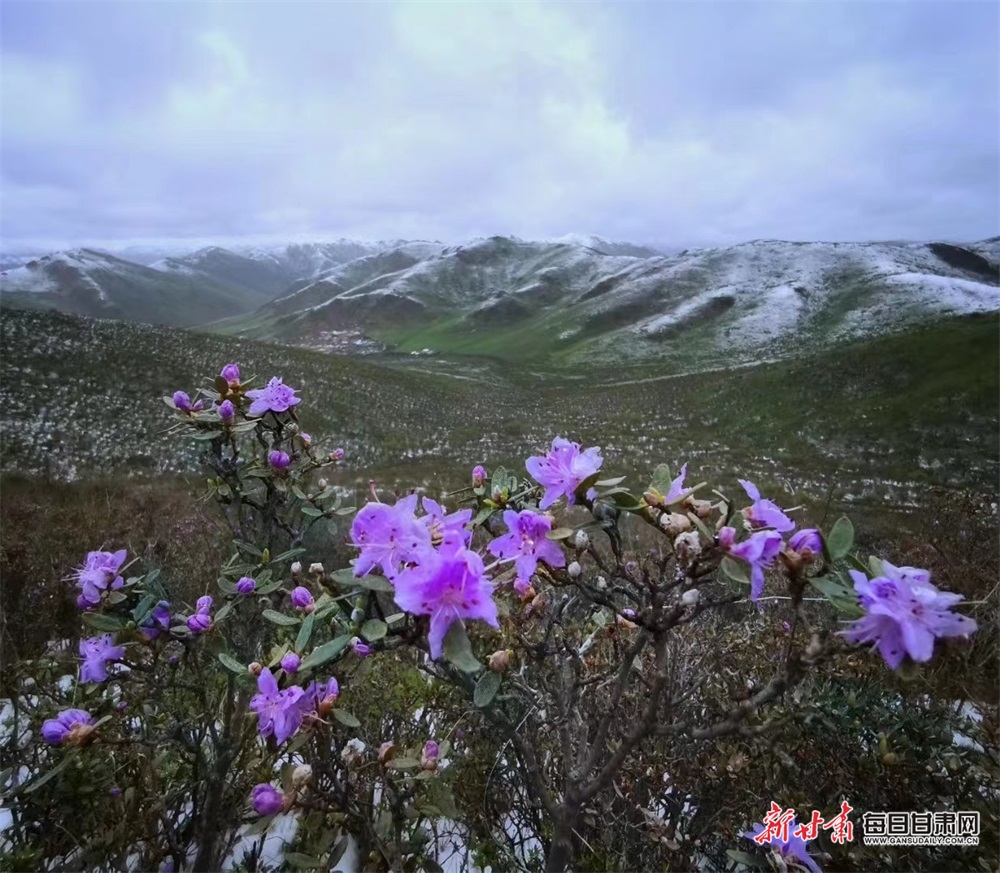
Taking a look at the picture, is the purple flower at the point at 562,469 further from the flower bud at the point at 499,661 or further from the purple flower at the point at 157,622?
the purple flower at the point at 157,622

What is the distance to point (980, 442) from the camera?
22219 millimetres

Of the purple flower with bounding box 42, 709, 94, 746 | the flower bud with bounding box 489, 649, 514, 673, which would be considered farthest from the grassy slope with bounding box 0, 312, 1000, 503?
the purple flower with bounding box 42, 709, 94, 746

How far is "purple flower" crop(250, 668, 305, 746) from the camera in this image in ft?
5.01

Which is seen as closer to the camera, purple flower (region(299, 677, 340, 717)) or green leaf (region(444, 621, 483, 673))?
green leaf (region(444, 621, 483, 673))

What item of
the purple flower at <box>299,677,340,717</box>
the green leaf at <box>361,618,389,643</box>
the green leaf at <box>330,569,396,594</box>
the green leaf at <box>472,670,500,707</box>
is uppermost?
the green leaf at <box>330,569,396,594</box>

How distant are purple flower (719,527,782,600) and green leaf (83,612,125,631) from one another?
181 cm

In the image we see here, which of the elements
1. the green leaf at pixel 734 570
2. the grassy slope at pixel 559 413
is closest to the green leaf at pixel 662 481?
the green leaf at pixel 734 570

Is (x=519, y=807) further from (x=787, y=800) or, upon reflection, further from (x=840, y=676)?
(x=840, y=676)

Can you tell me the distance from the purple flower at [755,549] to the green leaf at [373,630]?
2.75 feet

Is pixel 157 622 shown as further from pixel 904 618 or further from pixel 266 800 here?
pixel 904 618

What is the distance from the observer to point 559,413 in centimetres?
3344

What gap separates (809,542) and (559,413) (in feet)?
106

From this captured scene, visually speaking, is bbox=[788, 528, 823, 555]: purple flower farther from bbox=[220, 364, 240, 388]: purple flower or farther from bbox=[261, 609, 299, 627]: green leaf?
bbox=[220, 364, 240, 388]: purple flower

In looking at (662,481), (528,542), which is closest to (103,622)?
(528,542)
